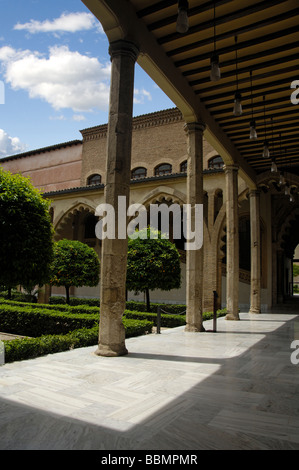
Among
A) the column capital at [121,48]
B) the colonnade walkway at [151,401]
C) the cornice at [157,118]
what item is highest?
the cornice at [157,118]

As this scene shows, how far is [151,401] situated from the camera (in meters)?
3.10

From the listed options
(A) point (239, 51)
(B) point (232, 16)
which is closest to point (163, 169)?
(A) point (239, 51)

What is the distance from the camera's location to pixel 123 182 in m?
5.21

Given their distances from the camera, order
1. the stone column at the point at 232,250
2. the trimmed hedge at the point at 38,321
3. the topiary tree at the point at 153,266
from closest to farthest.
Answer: the trimmed hedge at the point at 38,321
the stone column at the point at 232,250
the topiary tree at the point at 153,266

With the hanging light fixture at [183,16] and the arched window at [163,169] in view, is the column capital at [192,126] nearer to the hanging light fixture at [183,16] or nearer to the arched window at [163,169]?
the hanging light fixture at [183,16]

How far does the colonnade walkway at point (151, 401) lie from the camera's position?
2355 mm

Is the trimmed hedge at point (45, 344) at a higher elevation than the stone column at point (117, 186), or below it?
below

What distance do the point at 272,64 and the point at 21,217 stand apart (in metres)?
6.05

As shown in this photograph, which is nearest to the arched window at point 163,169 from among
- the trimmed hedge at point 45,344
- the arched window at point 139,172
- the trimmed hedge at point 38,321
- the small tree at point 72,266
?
the arched window at point 139,172

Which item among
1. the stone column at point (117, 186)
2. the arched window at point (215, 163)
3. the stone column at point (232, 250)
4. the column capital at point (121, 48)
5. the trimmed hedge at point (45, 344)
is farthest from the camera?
the arched window at point (215, 163)

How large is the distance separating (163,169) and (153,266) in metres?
10.8

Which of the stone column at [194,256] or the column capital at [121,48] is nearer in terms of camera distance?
the column capital at [121,48]

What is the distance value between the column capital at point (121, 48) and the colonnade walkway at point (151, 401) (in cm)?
443

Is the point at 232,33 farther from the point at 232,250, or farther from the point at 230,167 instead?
the point at 232,250
